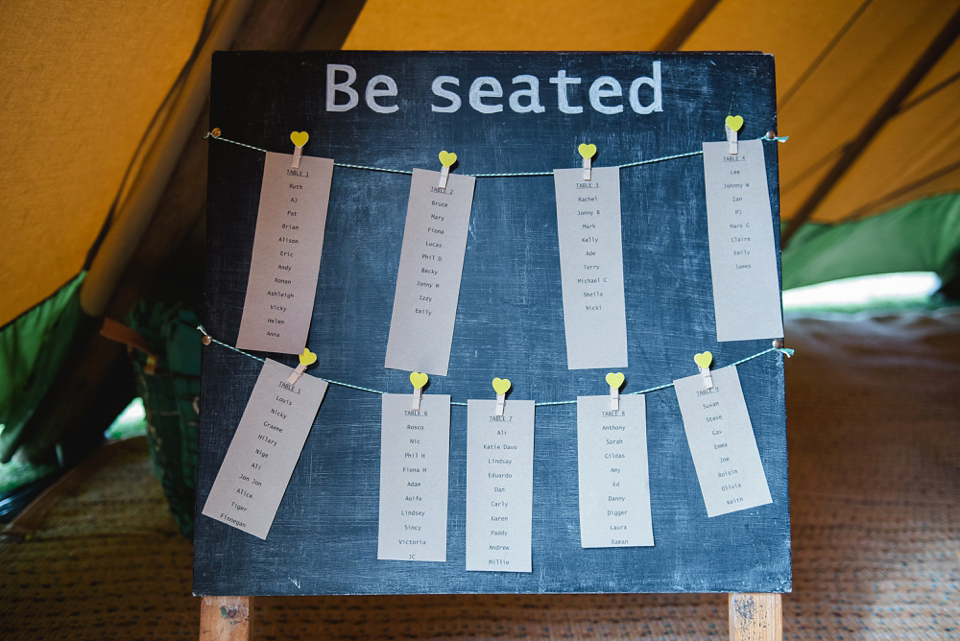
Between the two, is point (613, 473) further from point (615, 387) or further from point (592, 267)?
point (592, 267)

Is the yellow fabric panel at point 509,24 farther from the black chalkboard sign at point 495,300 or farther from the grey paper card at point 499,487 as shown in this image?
the grey paper card at point 499,487

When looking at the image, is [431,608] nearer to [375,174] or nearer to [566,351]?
[566,351]

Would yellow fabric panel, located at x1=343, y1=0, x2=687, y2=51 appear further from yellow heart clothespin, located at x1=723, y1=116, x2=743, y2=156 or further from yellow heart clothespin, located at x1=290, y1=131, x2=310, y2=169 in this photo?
yellow heart clothespin, located at x1=723, y1=116, x2=743, y2=156

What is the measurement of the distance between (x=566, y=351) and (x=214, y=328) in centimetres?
46

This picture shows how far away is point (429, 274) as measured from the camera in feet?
2.91

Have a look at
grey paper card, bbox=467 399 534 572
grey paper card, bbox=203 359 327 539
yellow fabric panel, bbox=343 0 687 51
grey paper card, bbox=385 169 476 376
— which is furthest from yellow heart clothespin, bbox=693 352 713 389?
yellow fabric panel, bbox=343 0 687 51

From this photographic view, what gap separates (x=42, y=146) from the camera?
119 centimetres

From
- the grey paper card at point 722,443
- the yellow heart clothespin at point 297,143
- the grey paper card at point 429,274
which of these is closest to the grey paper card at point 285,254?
the yellow heart clothespin at point 297,143

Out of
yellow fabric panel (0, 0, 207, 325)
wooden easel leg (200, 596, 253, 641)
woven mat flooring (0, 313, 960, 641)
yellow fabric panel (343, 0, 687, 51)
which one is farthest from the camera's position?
yellow fabric panel (343, 0, 687, 51)

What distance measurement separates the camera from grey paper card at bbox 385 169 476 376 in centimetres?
88

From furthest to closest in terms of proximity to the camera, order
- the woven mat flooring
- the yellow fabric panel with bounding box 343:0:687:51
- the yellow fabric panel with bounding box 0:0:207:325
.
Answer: the yellow fabric panel with bounding box 343:0:687:51
the woven mat flooring
the yellow fabric panel with bounding box 0:0:207:325

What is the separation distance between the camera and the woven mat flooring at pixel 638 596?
1.28 meters

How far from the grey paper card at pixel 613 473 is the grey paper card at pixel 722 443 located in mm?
64

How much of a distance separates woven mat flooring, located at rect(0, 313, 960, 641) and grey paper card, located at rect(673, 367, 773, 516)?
54 cm
